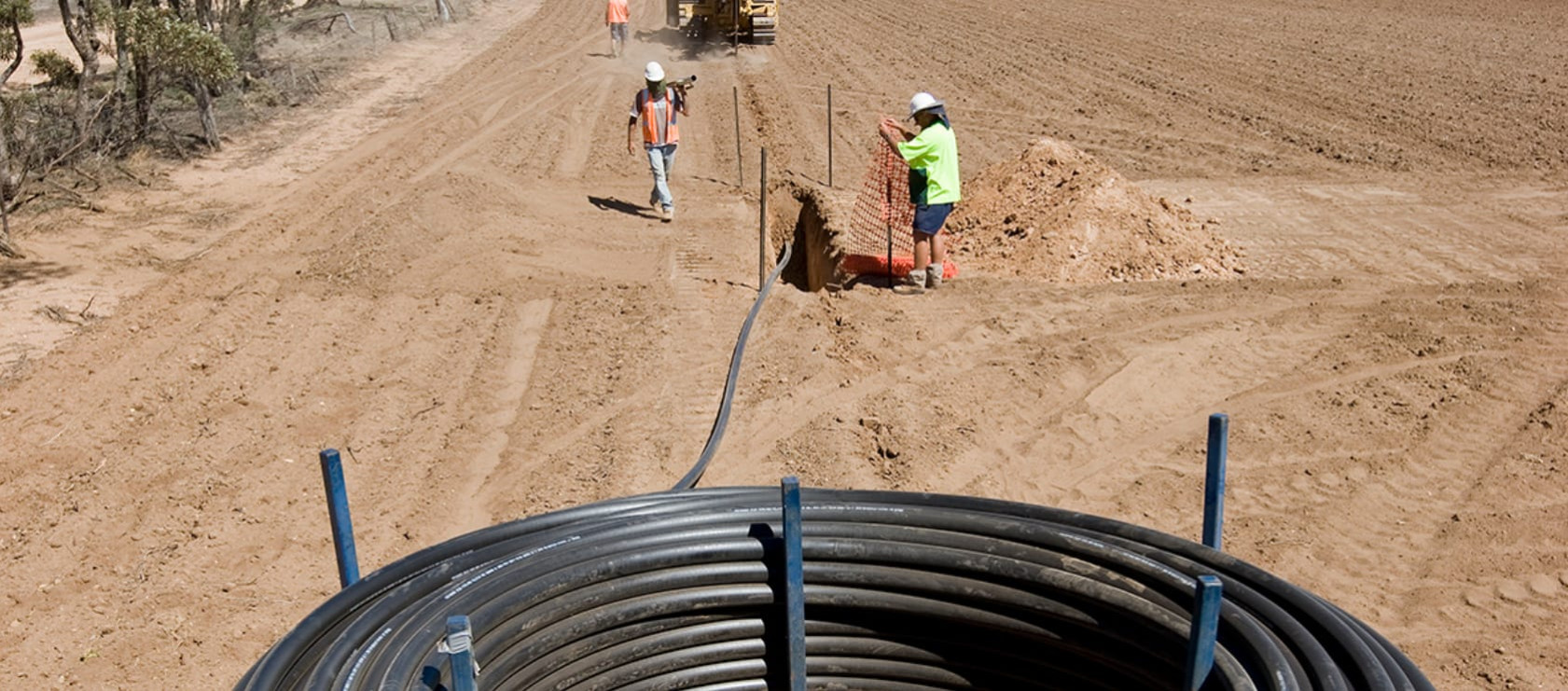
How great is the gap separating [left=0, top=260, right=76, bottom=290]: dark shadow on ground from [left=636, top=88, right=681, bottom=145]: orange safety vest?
5.61 metres

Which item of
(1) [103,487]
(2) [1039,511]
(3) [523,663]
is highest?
(2) [1039,511]

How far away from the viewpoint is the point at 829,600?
17.2ft

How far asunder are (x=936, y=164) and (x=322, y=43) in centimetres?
1888

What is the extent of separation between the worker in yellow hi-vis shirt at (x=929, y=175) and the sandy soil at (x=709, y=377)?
0.36 m

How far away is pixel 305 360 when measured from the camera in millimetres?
9688

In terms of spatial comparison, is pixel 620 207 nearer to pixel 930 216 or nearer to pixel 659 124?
pixel 659 124

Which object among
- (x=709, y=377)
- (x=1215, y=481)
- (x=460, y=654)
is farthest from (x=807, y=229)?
(x=460, y=654)

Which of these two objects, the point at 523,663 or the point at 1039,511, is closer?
the point at 523,663

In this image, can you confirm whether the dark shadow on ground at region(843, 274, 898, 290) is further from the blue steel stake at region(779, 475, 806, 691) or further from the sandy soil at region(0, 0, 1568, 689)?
the blue steel stake at region(779, 475, 806, 691)

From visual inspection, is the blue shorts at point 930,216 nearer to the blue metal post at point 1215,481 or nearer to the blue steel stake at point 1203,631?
the blue metal post at point 1215,481

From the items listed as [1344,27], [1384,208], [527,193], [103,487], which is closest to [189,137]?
[527,193]

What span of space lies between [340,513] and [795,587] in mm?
1838

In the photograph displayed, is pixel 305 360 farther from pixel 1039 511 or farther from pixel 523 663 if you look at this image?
pixel 1039 511

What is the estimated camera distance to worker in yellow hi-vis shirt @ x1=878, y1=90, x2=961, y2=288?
34.2 feet
